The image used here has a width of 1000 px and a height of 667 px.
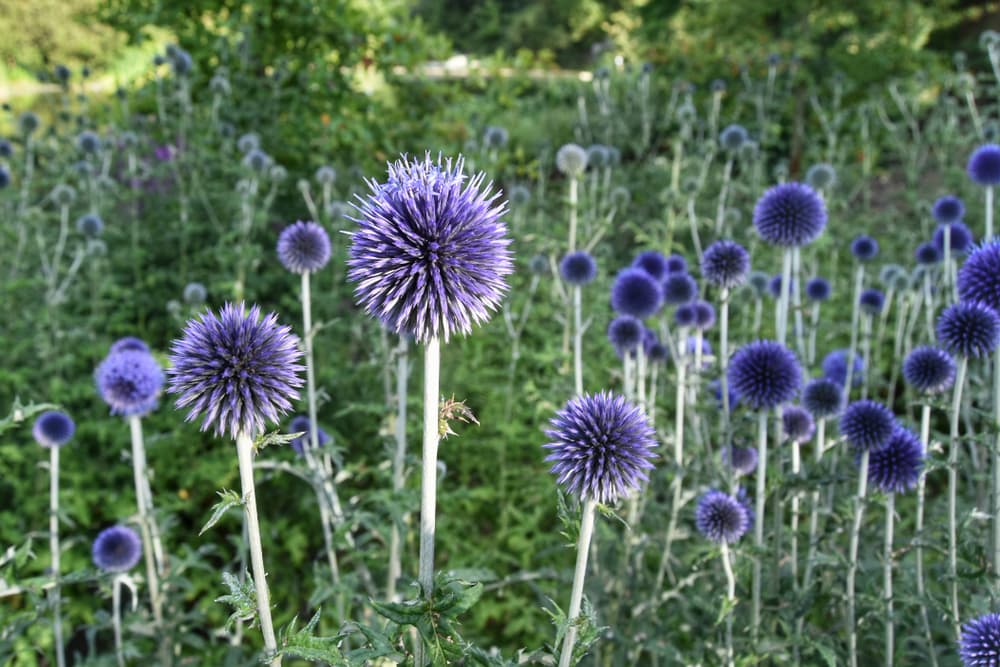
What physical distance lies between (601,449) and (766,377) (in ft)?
3.77

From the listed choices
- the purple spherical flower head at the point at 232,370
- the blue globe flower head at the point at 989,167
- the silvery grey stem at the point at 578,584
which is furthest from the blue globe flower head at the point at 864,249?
the purple spherical flower head at the point at 232,370

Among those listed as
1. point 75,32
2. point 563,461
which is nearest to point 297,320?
point 563,461

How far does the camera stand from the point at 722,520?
2.41 m

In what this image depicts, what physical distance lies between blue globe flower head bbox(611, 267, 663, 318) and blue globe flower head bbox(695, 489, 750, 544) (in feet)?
3.18

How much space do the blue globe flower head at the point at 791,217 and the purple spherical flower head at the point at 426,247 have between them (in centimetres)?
191

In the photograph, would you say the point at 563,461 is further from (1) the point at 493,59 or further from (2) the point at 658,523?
(1) the point at 493,59

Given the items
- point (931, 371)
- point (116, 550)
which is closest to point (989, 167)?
point (931, 371)

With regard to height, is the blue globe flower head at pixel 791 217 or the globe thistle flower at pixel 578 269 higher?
the blue globe flower head at pixel 791 217

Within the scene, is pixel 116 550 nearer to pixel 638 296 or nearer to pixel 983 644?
pixel 638 296

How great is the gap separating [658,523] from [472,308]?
225 centimetres

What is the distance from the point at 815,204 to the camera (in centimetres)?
310

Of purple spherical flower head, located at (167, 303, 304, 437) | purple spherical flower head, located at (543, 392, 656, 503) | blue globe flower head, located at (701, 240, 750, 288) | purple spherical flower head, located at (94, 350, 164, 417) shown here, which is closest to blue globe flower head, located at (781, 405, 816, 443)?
blue globe flower head, located at (701, 240, 750, 288)

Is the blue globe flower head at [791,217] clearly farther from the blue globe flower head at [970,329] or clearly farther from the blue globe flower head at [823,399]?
the blue globe flower head at [970,329]

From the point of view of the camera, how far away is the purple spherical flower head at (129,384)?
2.74 metres
